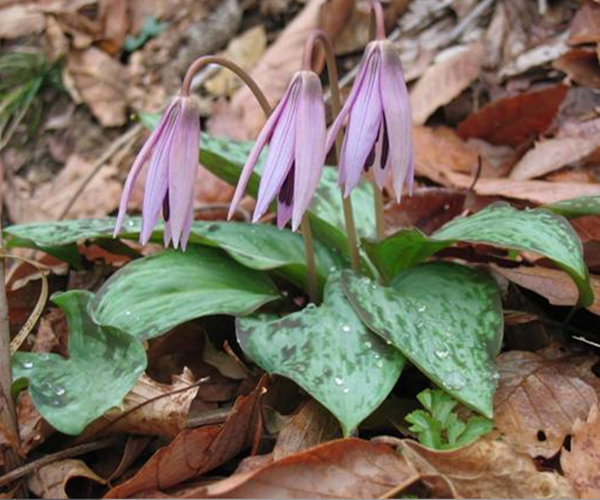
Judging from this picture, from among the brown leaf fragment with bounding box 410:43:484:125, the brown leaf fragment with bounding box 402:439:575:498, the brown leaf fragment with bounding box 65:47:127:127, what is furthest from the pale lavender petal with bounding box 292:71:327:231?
the brown leaf fragment with bounding box 65:47:127:127

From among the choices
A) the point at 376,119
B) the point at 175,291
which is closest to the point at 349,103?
the point at 376,119

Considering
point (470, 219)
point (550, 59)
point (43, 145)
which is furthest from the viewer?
point (43, 145)

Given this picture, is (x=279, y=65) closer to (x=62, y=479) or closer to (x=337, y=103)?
(x=337, y=103)

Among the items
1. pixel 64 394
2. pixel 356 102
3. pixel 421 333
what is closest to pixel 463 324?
pixel 421 333

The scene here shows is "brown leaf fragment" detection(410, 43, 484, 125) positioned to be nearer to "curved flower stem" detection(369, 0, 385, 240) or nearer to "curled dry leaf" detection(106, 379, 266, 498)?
"curved flower stem" detection(369, 0, 385, 240)

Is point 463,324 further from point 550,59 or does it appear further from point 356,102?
point 550,59

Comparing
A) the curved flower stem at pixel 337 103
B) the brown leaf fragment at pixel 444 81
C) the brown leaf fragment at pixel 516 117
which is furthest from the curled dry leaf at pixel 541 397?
the brown leaf fragment at pixel 444 81
